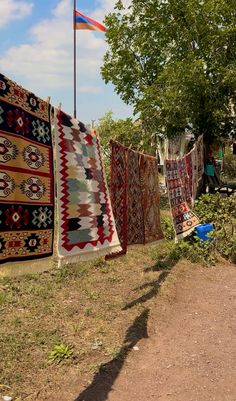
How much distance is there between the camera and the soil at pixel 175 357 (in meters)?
3.75

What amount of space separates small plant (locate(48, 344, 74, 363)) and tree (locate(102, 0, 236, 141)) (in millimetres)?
7719

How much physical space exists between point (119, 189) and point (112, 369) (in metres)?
1.96

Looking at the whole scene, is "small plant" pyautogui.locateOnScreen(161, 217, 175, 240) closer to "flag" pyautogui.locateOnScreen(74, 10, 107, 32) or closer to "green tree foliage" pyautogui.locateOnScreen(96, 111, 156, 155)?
"green tree foliage" pyautogui.locateOnScreen(96, 111, 156, 155)

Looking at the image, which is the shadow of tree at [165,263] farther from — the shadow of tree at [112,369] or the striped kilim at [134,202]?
the shadow of tree at [112,369]

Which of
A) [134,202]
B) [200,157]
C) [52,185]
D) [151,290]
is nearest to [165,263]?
[151,290]

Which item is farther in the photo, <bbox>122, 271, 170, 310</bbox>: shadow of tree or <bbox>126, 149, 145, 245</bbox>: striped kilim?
<bbox>122, 271, 170, 310</bbox>: shadow of tree

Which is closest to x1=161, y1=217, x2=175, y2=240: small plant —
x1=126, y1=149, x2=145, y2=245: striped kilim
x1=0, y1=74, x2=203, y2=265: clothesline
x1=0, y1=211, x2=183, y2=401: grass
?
x1=0, y1=211, x2=183, y2=401: grass

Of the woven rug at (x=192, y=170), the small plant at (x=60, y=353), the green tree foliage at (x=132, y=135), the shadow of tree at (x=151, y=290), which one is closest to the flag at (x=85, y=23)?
the green tree foliage at (x=132, y=135)

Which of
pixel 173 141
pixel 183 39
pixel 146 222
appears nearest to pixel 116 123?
pixel 173 141

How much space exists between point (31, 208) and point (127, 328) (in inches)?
82.2

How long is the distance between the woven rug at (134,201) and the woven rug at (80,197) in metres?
0.90

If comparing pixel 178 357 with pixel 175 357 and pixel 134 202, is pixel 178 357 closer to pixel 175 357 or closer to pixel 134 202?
pixel 175 357

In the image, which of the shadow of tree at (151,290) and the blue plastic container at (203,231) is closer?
the shadow of tree at (151,290)

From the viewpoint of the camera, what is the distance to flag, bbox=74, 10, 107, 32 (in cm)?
1905
